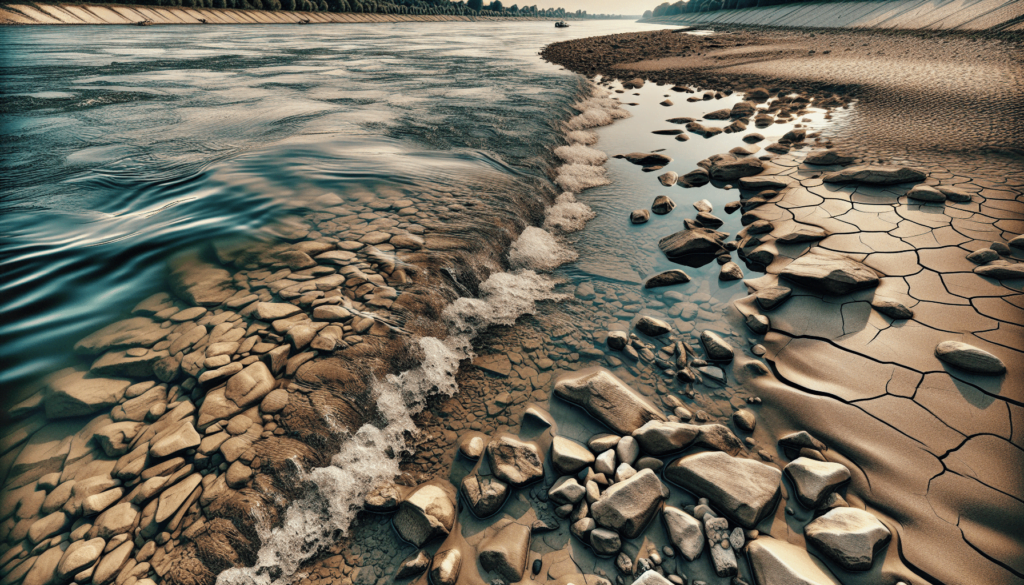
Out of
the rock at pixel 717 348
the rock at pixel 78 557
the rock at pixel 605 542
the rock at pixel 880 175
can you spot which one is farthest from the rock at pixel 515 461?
the rock at pixel 880 175

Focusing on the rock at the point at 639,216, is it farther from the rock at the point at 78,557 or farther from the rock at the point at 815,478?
the rock at the point at 78,557

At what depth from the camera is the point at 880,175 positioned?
343 cm

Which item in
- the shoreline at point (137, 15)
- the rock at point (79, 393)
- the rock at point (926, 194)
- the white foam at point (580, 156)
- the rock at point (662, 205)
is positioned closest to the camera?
the rock at point (79, 393)

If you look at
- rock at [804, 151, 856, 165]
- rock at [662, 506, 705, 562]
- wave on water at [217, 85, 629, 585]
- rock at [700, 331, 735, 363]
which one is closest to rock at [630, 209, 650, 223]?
wave on water at [217, 85, 629, 585]

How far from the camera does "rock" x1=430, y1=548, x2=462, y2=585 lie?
136 cm

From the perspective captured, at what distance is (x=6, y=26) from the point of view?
88.9 feet

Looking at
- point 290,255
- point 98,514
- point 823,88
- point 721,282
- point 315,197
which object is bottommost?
point 98,514

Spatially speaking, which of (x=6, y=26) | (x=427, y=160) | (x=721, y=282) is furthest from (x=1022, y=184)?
(x=6, y=26)

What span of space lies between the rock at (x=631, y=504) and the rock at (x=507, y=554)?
31 centimetres

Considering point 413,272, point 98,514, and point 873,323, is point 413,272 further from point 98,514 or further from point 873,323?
point 873,323

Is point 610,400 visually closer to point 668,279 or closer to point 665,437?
point 665,437

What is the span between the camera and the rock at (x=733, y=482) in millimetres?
1453

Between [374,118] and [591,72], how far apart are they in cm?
914

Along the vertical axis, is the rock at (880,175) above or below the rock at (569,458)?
above
